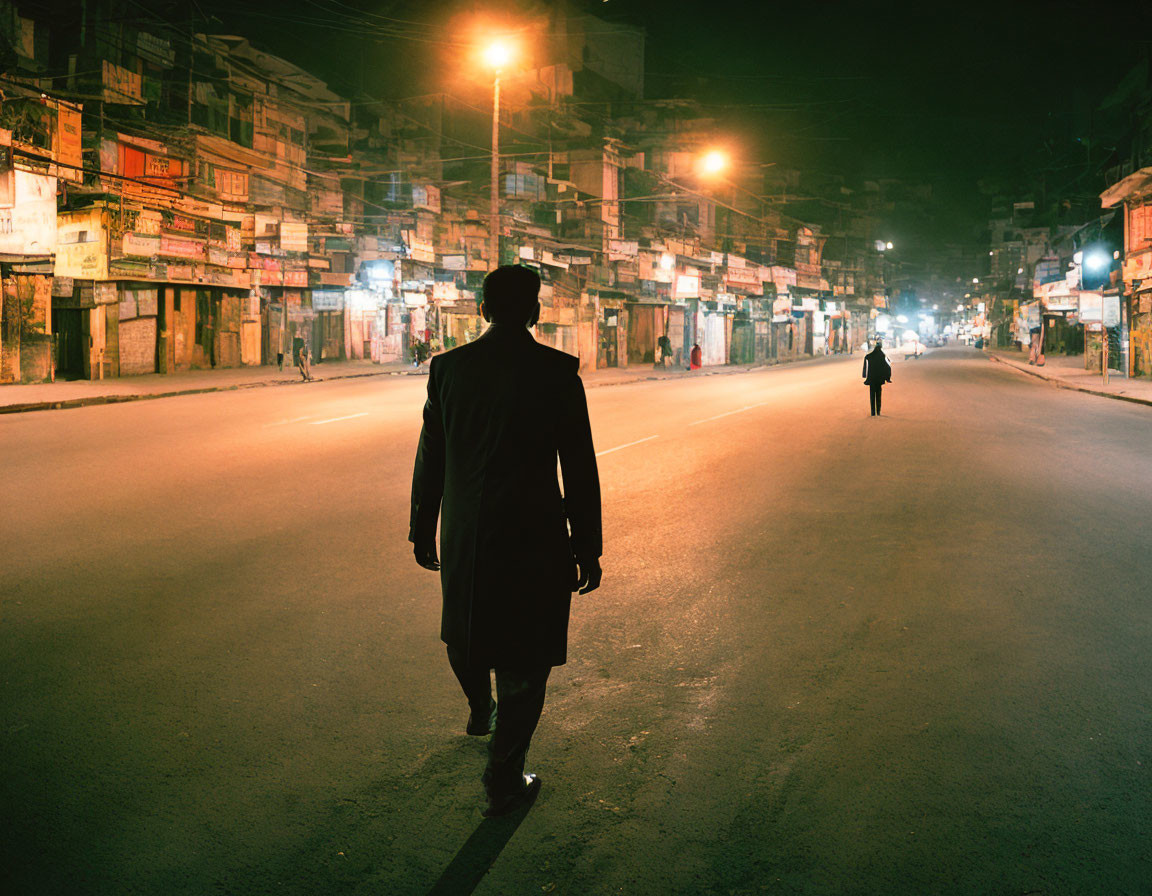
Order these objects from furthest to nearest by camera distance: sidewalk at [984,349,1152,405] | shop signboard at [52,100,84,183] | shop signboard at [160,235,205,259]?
1. shop signboard at [160,235,205,259]
2. sidewalk at [984,349,1152,405]
3. shop signboard at [52,100,84,183]

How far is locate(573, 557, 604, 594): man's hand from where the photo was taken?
3.38 metres

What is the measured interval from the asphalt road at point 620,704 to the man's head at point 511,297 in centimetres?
195

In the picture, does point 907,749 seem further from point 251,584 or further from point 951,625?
point 251,584

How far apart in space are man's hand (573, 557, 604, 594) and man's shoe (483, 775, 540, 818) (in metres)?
0.83

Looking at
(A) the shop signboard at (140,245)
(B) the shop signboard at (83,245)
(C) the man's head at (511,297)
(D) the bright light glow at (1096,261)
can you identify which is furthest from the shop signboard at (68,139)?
(D) the bright light glow at (1096,261)

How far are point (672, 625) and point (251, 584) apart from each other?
127 inches

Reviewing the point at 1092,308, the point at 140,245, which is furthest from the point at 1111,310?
the point at 140,245

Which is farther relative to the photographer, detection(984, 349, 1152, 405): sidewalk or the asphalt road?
detection(984, 349, 1152, 405): sidewalk

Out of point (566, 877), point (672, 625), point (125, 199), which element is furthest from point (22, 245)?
point (566, 877)

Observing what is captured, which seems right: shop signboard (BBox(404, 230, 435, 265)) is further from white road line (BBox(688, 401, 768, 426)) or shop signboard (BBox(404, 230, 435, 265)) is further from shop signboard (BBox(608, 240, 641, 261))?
white road line (BBox(688, 401, 768, 426))

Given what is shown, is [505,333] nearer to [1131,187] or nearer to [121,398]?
[121,398]

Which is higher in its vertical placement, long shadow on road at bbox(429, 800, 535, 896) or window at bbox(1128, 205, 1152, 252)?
window at bbox(1128, 205, 1152, 252)

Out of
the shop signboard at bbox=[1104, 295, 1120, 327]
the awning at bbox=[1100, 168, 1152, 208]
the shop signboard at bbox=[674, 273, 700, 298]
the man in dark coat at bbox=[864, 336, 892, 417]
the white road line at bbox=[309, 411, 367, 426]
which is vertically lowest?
the white road line at bbox=[309, 411, 367, 426]

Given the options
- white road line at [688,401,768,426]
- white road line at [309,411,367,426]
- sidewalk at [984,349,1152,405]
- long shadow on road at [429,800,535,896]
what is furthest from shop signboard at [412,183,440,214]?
long shadow on road at [429,800,535,896]
